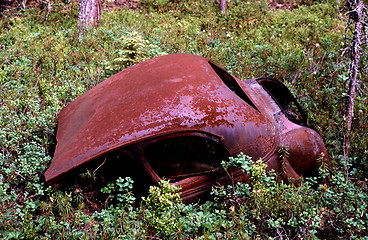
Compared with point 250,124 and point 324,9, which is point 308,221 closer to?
point 250,124

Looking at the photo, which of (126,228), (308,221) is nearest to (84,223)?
(126,228)

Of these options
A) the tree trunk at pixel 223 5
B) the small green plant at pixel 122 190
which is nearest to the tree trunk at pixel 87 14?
the tree trunk at pixel 223 5

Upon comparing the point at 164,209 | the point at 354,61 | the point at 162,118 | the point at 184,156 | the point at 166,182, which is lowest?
the point at 164,209

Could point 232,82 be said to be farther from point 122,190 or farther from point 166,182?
point 122,190

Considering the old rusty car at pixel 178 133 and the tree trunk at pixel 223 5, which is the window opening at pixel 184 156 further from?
the tree trunk at pixel 223 5

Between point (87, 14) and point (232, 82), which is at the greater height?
point (232, 82)

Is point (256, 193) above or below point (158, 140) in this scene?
below

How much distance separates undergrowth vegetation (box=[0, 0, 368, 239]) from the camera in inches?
117

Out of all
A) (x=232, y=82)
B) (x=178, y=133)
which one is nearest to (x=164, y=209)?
(x=178, y=133)

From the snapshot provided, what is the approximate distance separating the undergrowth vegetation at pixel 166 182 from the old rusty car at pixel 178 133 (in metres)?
0.17

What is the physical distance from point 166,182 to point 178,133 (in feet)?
1.54

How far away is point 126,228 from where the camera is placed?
9.48 feet

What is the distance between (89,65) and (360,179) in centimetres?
491

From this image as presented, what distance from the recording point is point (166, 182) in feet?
9.78
